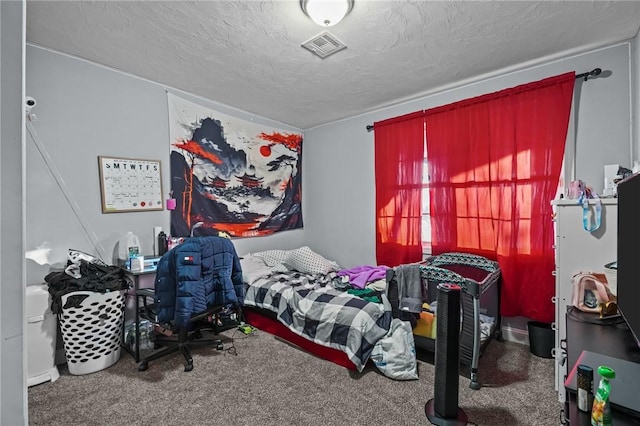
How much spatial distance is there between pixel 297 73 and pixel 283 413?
2.71m

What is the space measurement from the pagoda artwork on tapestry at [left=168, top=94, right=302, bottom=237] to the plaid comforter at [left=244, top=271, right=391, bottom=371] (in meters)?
1.00

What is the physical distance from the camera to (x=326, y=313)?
2453 millimetres

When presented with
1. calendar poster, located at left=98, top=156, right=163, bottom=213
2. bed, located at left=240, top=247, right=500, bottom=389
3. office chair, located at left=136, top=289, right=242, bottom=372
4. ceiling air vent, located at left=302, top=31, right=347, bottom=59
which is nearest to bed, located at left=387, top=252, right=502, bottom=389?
bed, located at left=240, top=247, right=500, bottom=389

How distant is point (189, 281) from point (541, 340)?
284cm

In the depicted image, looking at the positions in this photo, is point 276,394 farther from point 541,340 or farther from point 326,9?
point 326,9

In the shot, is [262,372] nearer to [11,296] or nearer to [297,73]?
[11,296]

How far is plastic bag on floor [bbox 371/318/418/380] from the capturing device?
214 centimetres

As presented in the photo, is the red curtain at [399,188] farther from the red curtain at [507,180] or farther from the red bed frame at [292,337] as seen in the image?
the red bed frame at [292,337]

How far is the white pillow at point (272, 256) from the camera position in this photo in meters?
3.76

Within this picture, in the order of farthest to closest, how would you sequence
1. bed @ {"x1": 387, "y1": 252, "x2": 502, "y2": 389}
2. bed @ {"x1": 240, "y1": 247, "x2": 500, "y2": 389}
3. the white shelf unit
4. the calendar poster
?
1. the calendar poster
2. bed @ {"x1": 240, "y1": 247, "x2": 500, "y2": 389}
3. bed @ {"x1": 387, "y1": 252, "x2": 502, "y2": 389}
4. the white shelf unit

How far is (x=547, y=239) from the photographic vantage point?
8.35 ft

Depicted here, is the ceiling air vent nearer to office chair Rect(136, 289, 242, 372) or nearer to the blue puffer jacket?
the blue puffer jacket

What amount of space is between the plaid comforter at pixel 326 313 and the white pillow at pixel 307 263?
0.37m

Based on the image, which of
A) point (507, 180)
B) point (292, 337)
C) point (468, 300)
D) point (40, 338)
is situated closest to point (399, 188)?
point (507, 180)
